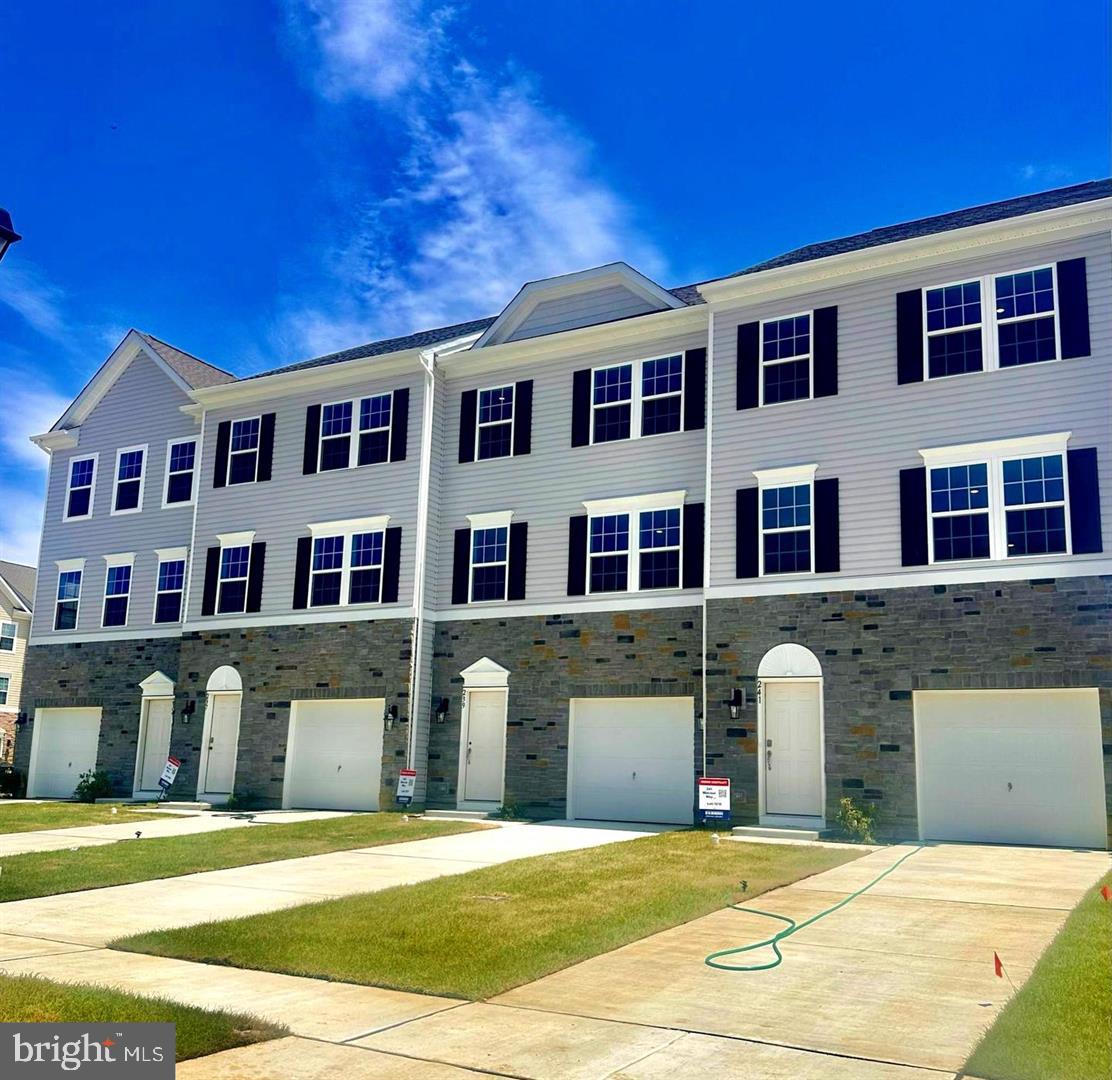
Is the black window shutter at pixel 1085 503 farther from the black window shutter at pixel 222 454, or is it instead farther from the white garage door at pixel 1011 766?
the black window shutter at pixel 222 454

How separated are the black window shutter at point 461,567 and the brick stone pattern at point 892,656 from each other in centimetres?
605

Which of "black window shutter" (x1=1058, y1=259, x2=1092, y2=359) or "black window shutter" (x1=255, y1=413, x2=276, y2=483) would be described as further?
"black window shutter" (x1=255, y1=413, x2=276, y2=483)

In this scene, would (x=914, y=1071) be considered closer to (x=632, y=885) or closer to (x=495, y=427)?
(x=632, y=885)

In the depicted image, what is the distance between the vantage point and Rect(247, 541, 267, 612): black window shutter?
81.6 ft

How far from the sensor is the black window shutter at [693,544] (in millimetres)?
19906

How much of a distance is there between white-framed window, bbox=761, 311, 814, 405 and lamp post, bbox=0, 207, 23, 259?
45.8 feet

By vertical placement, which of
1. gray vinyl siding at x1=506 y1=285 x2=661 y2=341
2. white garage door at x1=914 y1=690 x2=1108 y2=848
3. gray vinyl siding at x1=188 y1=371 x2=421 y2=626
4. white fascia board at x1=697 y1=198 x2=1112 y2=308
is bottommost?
white garage door at x1=914 y1=690 x2=1108 y2=848

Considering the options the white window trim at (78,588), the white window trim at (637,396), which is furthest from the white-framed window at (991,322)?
the white window trim at (78,588)

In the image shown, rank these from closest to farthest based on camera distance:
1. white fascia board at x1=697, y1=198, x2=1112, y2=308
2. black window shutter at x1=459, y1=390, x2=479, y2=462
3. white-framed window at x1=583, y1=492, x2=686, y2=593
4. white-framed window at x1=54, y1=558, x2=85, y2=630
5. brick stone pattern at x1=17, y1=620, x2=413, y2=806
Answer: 1. white fascia board at x1=697, y1=198, x2=1112, y2=308
2. white-framed window at x1=583, y1=492, x2=686, y2=593
3. brick stone pattern at x1=17, y1=620, x2=413, y2=806
4. black window shutter at x1=459, y1=390, x2=479, y2=462
5. white-framed window at x1=54, y1=558, x2=85, y2=630

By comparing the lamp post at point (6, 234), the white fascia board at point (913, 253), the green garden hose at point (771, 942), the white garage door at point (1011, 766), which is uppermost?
the white fascia board at point (913, 253)

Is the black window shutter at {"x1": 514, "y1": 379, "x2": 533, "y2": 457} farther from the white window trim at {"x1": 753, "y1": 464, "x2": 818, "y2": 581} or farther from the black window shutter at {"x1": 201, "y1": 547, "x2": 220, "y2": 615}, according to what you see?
the black window shutter at {"x1": 201, "y1": 547, "x2": 220, "y2": 615}

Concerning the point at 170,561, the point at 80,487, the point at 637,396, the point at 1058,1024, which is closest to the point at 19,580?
the point at 80,487

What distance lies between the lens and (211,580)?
2566 centimetres

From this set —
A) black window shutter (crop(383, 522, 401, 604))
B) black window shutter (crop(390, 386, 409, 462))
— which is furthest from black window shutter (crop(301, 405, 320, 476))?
black window shutter (crop(383, 522, 401, 604))
